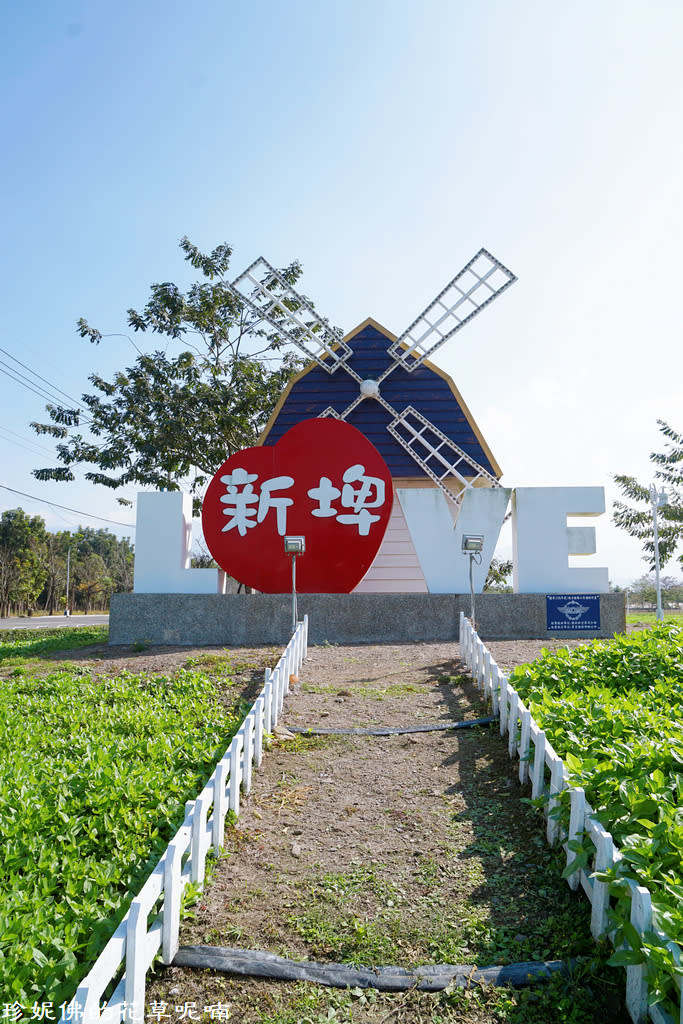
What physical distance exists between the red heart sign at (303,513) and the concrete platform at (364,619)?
0.56 metres

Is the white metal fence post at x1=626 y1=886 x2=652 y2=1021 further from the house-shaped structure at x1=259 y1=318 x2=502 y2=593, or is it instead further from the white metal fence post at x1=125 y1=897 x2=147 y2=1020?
the house-shaped structure at x1=259 y1=318 x2=502 y2=593

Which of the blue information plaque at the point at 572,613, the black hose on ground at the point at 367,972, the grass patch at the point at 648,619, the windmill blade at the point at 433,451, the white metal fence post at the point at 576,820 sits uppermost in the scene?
the windmill blade at the point at 433,451

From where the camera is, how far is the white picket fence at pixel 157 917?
2.84 meters

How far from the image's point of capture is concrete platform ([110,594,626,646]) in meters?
12.3

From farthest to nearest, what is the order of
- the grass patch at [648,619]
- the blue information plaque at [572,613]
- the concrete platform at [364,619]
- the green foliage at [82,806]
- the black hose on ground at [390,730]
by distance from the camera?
1. the grass patch at [648,619]
2. the blue information plaque at [572,613]
3. the concrete platform at [364,619]
4. the black hose on ground at [390,730]
5. the green foliage at [82,806]

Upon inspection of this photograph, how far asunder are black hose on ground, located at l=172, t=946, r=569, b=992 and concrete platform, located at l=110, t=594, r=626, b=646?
8.59 meters

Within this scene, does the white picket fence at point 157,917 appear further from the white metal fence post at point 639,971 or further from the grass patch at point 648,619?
the grass patch at point 648,619

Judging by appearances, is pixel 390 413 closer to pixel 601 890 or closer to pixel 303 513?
pixel 303 513

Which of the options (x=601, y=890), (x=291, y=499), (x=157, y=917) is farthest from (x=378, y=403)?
(x=157, y=917)

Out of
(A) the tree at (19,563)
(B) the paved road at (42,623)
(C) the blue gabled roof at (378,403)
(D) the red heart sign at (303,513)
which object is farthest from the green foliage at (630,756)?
(A) the tree at (19,563)

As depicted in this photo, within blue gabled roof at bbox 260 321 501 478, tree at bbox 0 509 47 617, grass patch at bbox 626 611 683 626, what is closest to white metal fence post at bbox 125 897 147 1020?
grass patch at bbox 626 611 683 626

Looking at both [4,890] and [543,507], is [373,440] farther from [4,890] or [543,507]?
[4,890]

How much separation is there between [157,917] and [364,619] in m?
8.90

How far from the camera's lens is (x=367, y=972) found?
3.48 m
